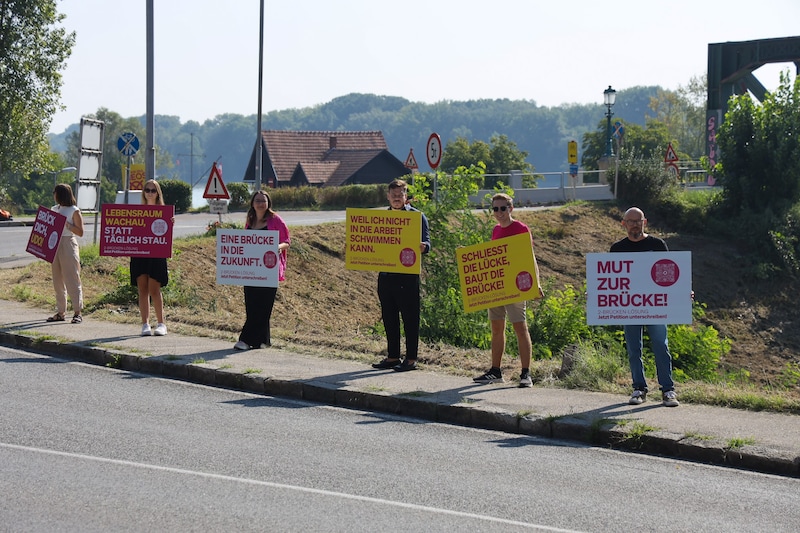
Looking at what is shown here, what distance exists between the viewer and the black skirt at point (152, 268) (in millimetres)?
14750

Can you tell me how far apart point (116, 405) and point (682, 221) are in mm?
31199

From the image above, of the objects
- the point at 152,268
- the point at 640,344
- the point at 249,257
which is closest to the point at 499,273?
the point at 640,344

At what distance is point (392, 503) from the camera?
7203 mm

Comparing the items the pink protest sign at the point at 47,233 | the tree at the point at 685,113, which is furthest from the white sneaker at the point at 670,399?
the tree at the point at 685,113

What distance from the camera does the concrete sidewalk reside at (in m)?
8.98

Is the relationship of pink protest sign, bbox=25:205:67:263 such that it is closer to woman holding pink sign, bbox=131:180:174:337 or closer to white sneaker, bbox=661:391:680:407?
woman holding pink sign, bbox=131:180:174:337

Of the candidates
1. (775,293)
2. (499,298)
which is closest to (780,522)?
(499,298)

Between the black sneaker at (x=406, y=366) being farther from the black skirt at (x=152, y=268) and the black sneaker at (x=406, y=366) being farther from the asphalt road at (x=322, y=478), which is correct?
the black skirt at (x=152, y=268)

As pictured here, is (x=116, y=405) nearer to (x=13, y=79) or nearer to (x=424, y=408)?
(x=424, y=408)

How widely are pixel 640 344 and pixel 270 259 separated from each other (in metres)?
5.01

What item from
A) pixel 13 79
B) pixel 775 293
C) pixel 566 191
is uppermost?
pixel 13 79

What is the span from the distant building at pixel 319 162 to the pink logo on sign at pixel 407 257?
238ft

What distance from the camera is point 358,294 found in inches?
1056

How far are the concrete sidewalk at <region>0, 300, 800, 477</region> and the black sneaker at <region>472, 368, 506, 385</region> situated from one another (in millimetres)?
131
